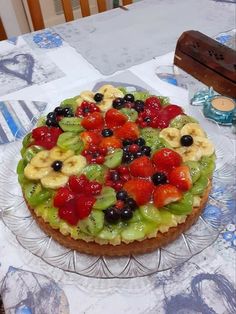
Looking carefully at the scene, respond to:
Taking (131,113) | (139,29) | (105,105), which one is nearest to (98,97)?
(105,105)

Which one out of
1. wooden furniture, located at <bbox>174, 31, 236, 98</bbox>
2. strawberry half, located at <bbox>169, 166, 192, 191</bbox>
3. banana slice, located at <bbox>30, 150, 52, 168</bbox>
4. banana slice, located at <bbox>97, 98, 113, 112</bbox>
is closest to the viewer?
strawberry half, located at <bbox>169, 166, 192, 191</bbox>

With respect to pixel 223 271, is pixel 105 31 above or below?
above

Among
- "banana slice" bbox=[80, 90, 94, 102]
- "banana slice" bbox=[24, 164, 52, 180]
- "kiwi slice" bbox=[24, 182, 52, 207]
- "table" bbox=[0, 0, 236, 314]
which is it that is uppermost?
"banana slice" bbox=[80, 90, 94, 102]

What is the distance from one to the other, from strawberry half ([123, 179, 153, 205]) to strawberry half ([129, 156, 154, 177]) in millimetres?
42

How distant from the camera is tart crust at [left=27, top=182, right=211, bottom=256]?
93 cm

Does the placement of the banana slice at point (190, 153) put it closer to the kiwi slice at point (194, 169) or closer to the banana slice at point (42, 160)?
the kiwi slice at point (194, 169)

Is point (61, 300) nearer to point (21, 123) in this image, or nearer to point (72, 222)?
point (72, 222)

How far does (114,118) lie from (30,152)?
0.95 feet

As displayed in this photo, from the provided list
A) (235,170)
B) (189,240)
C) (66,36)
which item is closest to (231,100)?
(235,170)

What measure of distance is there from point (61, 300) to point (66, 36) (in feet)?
4.44

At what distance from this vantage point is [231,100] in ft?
4.51

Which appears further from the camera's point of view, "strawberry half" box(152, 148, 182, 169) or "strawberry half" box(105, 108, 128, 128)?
"strawberry half" box(105, 108, 128, 128)

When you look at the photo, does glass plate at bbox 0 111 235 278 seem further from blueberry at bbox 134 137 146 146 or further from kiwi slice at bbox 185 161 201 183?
blueberry at bbox 134 137 146 146

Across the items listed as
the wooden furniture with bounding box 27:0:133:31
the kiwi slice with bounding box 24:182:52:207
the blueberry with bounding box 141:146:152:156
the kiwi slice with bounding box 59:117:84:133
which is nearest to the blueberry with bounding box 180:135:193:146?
the blueberry with bounding box 141:146:152:156
